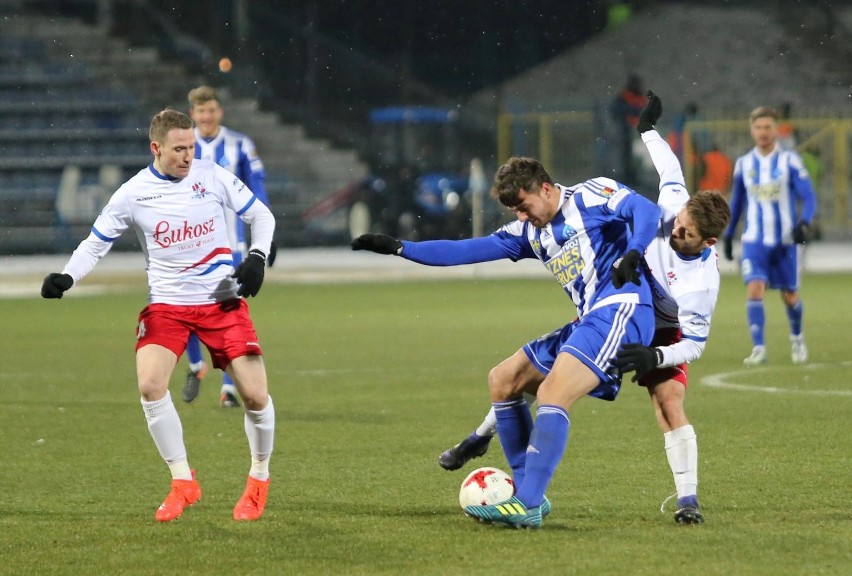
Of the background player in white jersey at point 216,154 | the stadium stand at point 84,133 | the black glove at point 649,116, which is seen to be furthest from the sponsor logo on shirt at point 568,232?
the stadium stand at point 84,133

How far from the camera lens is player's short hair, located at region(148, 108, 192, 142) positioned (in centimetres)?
695

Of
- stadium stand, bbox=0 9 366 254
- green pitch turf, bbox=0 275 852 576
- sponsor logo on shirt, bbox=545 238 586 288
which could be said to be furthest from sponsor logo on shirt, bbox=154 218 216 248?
stadium stand, bbox=0 9 366 254

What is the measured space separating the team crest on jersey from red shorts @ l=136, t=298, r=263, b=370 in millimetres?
535

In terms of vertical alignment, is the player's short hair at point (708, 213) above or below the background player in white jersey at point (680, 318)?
above

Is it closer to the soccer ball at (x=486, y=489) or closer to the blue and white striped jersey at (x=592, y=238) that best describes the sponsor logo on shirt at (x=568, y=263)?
the blue and white striped jersey at (x=592, y=238)

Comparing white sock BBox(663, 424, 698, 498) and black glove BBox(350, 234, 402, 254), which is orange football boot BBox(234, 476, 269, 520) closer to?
black glove BBox(350, 234, 402, 254)

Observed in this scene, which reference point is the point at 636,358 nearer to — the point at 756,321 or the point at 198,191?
the point at 198,191

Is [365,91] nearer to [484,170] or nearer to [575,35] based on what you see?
[484,170]

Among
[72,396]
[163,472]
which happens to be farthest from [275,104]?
[163,472]

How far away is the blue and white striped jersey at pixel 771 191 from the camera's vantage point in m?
13.4

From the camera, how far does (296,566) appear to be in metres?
5.78

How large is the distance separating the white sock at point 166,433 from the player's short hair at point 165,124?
1.19 metres

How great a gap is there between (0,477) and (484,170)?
1117 inches

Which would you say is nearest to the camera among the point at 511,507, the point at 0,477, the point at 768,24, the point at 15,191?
the point at 511,507
